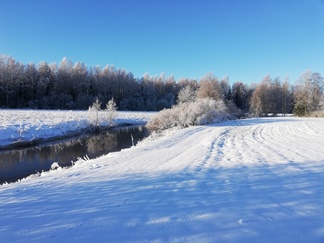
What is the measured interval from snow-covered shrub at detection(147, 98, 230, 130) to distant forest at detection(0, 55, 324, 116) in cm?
1292

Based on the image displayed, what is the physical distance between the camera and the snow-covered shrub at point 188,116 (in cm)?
2661

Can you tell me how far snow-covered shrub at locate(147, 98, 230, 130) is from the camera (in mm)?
26609

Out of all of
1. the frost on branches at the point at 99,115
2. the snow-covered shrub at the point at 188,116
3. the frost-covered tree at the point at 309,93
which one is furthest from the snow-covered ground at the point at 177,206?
the frost-covered tree at the point at 309,93

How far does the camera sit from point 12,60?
48.8 metres

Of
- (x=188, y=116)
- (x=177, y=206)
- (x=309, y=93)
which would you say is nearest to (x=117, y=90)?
(x=188, y=116)

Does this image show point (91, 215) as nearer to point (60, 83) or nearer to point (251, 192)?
point (251, 192)

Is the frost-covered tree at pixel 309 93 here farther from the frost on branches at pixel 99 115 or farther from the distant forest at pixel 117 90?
the frost on branches at pixel 99 115

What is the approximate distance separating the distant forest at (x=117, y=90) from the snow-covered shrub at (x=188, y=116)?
1292 centimetres

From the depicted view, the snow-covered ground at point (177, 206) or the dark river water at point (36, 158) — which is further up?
the snow-covered ground at point (177, 206)

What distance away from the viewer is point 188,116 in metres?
26.7

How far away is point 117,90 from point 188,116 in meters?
42.5

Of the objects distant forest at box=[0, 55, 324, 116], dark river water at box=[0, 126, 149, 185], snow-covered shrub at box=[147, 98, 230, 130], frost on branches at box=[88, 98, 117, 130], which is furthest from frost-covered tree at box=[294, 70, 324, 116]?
dark river water at box=[0, 126, 149, 185]

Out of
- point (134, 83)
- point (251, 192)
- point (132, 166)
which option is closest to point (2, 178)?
point (132, 166)

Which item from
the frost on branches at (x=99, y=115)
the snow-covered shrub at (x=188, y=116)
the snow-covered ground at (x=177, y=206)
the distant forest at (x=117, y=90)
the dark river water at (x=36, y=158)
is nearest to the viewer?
the snow-covered ground at (x=177, y=206)
